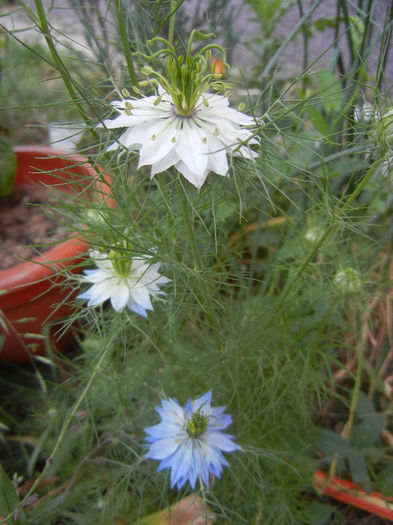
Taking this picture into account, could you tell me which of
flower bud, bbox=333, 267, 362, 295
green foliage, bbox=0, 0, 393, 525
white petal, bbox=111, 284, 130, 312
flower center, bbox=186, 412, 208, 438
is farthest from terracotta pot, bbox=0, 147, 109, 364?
flower bud, bbox=333, 267, 362, 295

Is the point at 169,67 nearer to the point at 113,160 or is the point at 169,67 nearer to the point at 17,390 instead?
the point at 113,160

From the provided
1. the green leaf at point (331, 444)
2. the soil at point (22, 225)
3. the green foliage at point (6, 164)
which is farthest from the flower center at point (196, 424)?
the green foliage at point (6, 164)

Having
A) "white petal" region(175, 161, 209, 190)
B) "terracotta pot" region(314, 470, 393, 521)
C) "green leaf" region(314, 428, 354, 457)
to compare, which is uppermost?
"white petal" region(175, 161, 209, 190)

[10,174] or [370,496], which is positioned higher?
[10,174]

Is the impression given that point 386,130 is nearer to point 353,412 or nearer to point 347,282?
point 347,282

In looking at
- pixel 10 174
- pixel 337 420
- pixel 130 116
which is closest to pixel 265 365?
pixel 337 420

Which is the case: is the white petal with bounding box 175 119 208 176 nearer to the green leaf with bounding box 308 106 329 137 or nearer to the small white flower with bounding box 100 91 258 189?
the small white flower with bounding box 100 91 258 189
